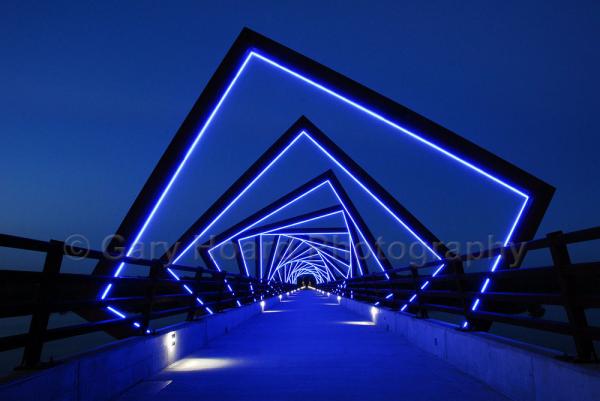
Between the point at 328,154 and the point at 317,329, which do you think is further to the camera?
the point at 328,154

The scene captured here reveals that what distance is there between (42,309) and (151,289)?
2.55m

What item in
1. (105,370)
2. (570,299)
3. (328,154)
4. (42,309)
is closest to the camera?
(570,299)

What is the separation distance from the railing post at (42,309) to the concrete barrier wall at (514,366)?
3.90 m

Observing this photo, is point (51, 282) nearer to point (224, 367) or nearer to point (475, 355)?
point (224, 367)

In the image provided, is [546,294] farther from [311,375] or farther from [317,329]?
[317,329]

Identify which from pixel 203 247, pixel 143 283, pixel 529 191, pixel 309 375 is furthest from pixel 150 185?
pixel 203 247

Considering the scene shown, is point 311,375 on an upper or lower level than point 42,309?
lower

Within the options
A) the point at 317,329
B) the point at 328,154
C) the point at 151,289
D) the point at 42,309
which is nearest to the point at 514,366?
the point at 42,309

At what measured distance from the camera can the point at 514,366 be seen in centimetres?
455

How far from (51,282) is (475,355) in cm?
439

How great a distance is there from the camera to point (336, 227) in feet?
115

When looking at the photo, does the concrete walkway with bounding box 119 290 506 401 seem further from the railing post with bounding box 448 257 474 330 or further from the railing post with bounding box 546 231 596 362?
the railing post with bounding box 546 231 596 362

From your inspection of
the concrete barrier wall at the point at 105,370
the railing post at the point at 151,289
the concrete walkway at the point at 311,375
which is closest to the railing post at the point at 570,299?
the concrete walkway at the point at 311,375

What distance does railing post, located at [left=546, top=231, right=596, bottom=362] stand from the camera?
3.72 metres
